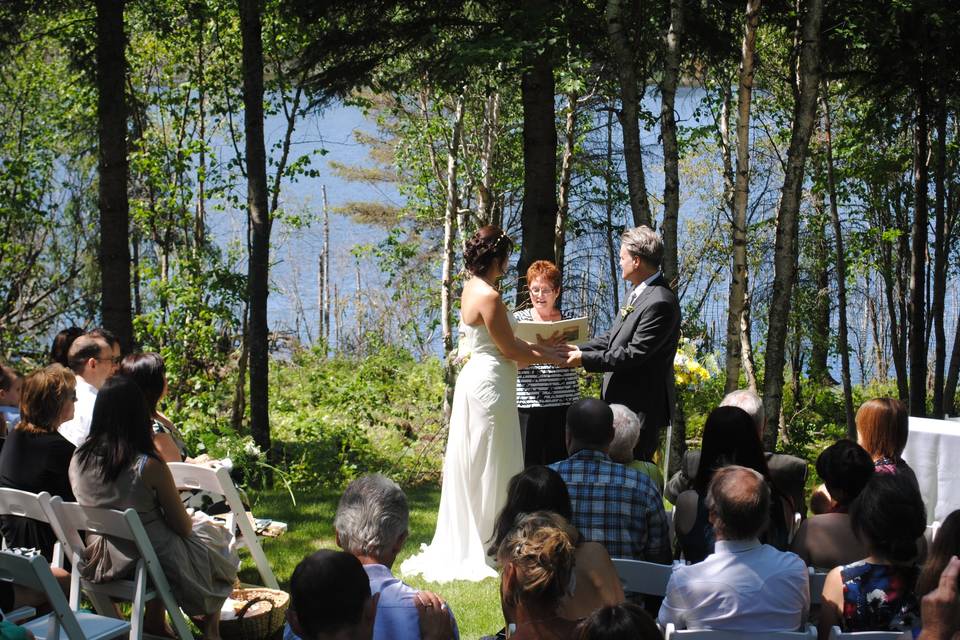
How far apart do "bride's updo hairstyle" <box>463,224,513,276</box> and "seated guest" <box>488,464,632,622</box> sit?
2145 mm

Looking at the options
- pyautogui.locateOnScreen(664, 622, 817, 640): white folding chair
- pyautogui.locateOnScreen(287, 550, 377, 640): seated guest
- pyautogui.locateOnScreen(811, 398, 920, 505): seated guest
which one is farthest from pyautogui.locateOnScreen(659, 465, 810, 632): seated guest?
pyautogui.locateOnScreen(811, 398, 920, 505): seated guest

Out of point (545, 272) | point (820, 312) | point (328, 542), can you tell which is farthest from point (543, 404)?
point (820, 312)

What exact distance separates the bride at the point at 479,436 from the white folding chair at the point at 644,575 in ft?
7.02

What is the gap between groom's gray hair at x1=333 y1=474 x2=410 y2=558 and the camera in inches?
114

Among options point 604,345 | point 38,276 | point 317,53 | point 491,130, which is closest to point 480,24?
point 317,53

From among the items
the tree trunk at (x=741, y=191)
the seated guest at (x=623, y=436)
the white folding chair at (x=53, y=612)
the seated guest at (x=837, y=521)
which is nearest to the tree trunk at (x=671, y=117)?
the tree trunk at (x=741, y=191)

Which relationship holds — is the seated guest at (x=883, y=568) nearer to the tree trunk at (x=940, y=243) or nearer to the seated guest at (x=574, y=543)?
the seated guest at (x=574, y=543)

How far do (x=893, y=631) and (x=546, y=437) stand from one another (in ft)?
10.1

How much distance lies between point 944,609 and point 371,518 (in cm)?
158

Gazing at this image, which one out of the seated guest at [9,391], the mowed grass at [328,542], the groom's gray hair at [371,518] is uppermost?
the seated guest at [9,391]

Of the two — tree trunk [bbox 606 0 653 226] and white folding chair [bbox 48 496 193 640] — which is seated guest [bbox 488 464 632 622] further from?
tree trunk [bbox 606 0 653 226]

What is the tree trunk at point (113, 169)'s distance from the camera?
732cm

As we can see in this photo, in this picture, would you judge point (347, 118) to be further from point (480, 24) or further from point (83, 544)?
point (83, 544)

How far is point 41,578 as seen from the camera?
3.04 metres
